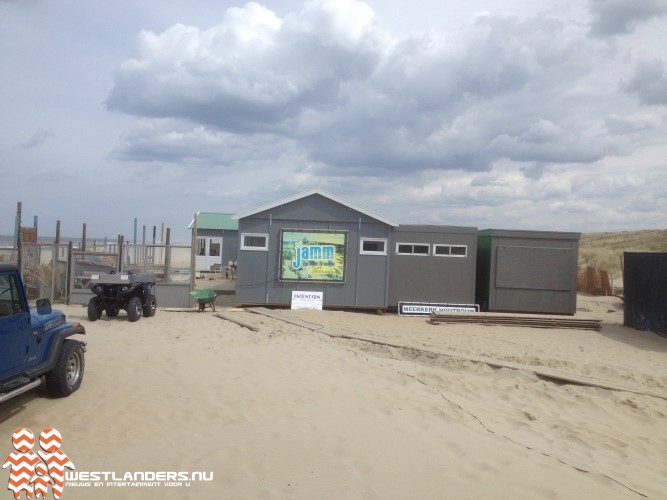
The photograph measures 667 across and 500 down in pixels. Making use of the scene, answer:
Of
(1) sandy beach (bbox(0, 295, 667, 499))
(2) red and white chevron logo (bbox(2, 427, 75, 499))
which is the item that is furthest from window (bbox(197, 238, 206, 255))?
(2) red and white chevron logo (bbox(2, 427, 75, 499))

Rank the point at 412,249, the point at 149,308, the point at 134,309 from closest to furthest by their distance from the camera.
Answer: the point at 134,309 < the point at 149,308 < the point at 412,249

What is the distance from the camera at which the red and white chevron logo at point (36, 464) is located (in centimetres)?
442

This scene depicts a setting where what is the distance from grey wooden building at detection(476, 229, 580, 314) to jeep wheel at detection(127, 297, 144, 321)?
449 inches

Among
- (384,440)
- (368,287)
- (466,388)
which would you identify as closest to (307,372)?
(466,388)

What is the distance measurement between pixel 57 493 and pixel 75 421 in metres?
1.87

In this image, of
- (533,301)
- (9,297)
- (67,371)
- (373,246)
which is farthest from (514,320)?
(9,297)

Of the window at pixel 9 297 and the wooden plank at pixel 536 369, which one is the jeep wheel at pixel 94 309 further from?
the window at pixel 9 297

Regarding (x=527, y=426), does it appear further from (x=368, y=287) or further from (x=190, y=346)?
(x=368, y=287)

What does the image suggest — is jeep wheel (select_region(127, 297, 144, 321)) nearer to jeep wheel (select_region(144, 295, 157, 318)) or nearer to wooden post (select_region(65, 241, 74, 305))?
jeep wheel (select_region(144, 295, 157, 318))

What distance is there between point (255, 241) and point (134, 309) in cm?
554

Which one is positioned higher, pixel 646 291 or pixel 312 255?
pixel 312 255

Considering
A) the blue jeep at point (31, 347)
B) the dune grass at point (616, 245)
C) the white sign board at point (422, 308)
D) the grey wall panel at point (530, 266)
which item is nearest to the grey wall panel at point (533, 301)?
the grey wall panel at point (530, 266)

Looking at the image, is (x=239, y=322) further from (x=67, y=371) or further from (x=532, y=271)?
(x=532, y=271)

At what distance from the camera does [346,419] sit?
6.28 metres
